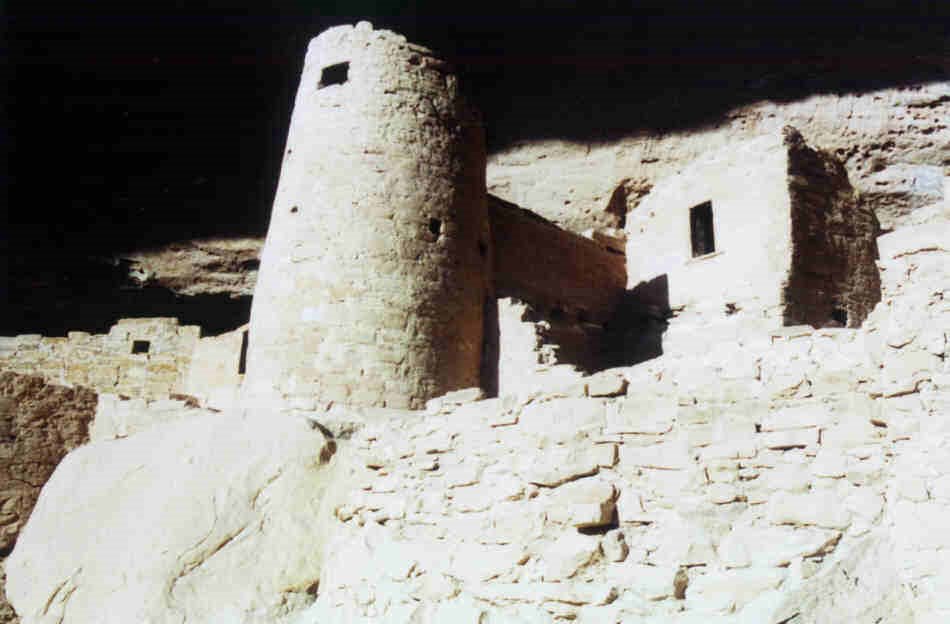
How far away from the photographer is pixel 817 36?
12.8m

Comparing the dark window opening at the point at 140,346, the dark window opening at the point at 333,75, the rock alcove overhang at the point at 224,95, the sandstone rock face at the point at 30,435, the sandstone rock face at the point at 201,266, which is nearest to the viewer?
the sandstone rock face at the point at 30,435

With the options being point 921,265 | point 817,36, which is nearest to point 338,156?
point 921,265

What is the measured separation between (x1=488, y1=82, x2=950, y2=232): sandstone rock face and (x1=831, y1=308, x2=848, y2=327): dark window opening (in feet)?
6.10

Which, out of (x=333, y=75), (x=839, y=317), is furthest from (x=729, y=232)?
(x=333, y=75)

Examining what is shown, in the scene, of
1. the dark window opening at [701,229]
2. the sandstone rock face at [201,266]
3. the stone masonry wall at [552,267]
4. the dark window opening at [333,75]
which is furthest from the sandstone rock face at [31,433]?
the dark window opening at [701,229]

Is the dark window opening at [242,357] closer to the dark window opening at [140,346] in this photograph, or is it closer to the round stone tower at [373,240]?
the dark window opening at [140,346]

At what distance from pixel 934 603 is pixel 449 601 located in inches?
82.7

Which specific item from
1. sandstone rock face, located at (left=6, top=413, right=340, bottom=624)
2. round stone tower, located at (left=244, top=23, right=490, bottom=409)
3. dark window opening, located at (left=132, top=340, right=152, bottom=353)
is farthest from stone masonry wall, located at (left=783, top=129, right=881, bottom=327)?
dark window opening, located at (left=132, top=340, right=152, bottom=353)

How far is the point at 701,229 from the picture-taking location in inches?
410

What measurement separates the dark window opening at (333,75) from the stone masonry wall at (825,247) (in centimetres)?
524

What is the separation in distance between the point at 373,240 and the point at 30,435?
12.4 ft

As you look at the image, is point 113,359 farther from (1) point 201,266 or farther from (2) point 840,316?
(2) point 840,316

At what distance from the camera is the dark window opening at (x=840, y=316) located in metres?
8.79

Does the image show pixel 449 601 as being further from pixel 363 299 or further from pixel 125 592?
pixel 363 299
